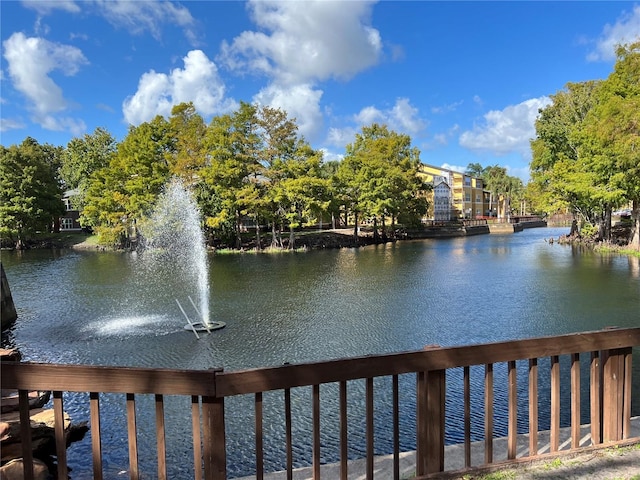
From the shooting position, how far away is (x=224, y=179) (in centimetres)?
A: 3192

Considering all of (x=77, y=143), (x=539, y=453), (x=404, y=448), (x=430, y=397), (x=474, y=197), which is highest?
(x=77, y=143)

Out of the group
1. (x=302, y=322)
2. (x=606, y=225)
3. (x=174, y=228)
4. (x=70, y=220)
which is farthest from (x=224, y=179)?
(x=70, y=220)

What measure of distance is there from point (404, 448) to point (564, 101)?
35.7m

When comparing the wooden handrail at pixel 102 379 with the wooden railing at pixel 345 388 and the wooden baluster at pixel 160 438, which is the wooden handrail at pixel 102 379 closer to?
the wooden railing at pixel 345 388

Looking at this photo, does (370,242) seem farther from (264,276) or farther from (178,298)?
(178,298)

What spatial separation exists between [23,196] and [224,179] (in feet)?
65.2

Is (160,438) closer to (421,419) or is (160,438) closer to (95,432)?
(95,432)

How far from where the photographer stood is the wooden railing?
2.37m

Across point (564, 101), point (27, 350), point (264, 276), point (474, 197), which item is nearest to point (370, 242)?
point (564, 101)

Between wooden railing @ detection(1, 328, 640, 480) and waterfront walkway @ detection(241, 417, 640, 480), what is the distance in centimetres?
9

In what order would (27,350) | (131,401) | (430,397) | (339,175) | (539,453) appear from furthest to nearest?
(339,175) → (27,350) → (539,453) → (430,397) → (131,401)

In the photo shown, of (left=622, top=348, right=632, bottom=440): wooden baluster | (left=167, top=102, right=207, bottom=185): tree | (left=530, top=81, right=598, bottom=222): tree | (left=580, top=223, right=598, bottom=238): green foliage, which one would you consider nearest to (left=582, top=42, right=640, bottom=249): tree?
(left=530, top=81, right=598, bottom=222): tree

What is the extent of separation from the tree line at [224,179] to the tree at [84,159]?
5.36m

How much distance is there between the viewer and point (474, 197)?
78.8 meters
